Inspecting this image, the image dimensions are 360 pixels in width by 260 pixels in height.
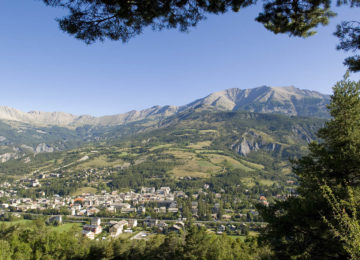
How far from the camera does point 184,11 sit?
6.47 m

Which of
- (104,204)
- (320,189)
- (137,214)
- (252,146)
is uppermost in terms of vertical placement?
(320,189)

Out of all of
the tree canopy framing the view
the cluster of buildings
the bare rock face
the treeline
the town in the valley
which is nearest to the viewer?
the tree canopy framing the view

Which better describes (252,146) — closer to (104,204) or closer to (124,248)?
(104,204)

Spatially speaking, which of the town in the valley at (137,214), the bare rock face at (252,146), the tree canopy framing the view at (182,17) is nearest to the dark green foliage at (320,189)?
the tree canopy framing the view at (182,17)

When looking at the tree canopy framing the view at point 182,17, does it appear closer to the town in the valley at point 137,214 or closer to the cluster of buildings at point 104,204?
the town in the valley at point 137,214

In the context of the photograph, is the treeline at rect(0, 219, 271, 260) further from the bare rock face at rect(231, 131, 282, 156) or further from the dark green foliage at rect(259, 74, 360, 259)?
the bare rock face at rect(231, 131, 282, 156)

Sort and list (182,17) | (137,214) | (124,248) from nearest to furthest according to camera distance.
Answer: (182,17)
(124,248)
(137,214)

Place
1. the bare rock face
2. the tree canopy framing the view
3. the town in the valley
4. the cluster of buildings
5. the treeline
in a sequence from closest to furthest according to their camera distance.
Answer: the tree canopy framing the view < the treeline < the town in the valley < the cluster of buildings < the bare rock face

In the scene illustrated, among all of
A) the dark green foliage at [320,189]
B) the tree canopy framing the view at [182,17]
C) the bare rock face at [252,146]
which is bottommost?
the bare rock face at [252,146]

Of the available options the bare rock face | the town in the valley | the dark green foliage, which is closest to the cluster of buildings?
the town in the valley

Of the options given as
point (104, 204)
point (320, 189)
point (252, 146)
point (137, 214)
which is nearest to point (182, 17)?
point (320, 189)

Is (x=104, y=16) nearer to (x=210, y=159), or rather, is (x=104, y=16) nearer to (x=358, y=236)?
(x=358, y=236)

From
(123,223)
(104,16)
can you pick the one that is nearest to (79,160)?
(123,223)

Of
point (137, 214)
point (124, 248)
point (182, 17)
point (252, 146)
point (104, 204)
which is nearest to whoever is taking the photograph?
point (182, 17)
